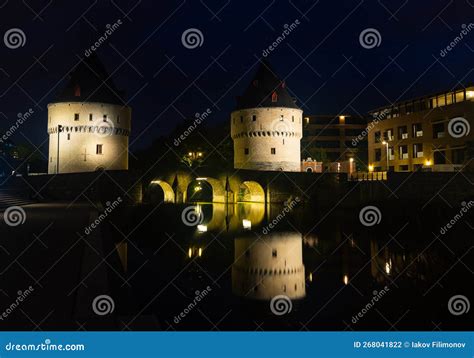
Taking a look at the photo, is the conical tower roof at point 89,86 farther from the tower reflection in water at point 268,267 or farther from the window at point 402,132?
the tower reflection in water at point 268,267

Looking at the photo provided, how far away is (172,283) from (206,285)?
84 cm

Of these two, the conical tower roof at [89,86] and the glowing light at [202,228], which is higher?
the conical tower roof at [89,86]

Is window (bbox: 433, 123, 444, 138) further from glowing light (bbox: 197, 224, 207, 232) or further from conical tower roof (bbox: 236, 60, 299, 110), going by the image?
glowing light (bbox: 197, 224, 207, 232)

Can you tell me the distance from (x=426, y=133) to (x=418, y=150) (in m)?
2.01

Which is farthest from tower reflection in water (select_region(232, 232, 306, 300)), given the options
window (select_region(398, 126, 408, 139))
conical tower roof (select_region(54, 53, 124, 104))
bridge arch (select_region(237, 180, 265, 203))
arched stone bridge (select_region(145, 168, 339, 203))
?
window (select_region(398, 126, 408, 139))

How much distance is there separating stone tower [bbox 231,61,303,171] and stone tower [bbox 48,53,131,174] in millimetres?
12464

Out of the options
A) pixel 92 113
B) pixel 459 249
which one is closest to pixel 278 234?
pixel 459 249

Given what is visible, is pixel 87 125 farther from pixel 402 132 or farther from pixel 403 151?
pixel 403 151

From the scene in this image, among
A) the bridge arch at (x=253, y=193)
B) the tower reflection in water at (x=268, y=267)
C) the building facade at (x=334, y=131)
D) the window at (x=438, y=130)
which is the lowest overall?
the tower reflection in water at (x=268, y=267)

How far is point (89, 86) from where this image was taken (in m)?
43.7

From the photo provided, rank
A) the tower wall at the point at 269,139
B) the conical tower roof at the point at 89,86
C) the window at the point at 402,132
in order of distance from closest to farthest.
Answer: the conical tower roof at the point at 89,86
the window at the point at 402,132
the tower wall at the point at 269,139

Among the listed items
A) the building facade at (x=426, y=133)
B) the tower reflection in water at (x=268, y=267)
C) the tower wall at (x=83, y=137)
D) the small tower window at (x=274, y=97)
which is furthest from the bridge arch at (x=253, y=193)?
the tower reflection in water at (x=268, y=267)

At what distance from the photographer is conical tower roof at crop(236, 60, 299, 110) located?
46344mm

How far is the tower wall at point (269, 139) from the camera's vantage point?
45594 mm
